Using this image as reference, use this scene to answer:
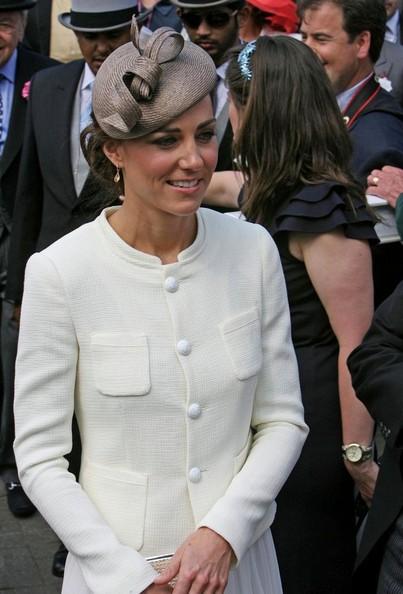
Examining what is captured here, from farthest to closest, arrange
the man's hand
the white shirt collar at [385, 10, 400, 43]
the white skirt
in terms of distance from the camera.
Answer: the white shirt collar at [385, 10, 400, 43]
the man's hand
the white skirt

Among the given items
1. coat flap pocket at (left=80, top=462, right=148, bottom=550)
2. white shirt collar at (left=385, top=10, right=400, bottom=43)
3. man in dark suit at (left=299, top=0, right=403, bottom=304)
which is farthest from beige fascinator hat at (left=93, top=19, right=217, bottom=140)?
white shirt collar at (left=385, top=10, right=400, bottom=43)

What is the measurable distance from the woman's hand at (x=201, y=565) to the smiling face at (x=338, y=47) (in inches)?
112

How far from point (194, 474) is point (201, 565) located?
21cm

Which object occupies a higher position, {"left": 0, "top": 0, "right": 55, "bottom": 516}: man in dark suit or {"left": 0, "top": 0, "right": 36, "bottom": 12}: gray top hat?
{"left": 0, "top": 0, "right": 36, "bottom": 12}: gray top hat

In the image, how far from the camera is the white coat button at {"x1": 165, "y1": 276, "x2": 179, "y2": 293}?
2543 millimetres

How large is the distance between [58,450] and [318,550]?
1365mm

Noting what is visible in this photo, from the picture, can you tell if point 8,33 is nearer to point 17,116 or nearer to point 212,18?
point 17,116

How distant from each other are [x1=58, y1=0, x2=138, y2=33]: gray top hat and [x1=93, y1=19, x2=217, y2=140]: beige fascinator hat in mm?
2702

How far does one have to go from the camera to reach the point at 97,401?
247cm

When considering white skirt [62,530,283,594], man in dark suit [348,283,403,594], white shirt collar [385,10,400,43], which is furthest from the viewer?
white shirt collar [385,10,400,43]

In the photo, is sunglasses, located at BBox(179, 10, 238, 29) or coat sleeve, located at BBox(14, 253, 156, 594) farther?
sunglasses, located at BBox(179, 10, 238, 29)

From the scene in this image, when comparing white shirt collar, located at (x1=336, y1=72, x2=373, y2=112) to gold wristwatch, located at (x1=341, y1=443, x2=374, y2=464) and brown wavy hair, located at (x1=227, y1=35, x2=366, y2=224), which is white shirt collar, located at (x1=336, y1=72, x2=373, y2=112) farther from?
gold wristwatch, located at (x1=341, y1=443, x2=374, y2=464)

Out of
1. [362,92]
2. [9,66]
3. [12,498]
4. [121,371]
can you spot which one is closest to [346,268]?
[121,371]

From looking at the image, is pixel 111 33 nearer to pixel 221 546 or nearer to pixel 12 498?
pixel 12 498
